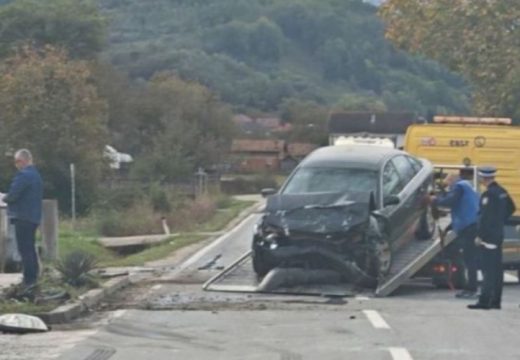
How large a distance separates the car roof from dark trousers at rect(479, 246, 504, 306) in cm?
318

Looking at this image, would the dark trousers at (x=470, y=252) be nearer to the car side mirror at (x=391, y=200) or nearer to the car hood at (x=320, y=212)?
the car side mirror at (x=391, y=200)

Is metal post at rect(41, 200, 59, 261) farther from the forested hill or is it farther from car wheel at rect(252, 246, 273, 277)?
the forested hill

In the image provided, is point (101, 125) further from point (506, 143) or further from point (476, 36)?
point (506, 143)

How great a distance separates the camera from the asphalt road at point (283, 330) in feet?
42.7

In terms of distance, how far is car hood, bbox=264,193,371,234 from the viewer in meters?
19.0

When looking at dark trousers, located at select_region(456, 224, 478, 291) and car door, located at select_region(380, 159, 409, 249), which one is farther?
car door, located at select_region(380, 159, 409, 249)

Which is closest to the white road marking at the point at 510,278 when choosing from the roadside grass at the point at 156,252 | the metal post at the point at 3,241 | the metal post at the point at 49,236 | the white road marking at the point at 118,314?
the roadside grass at the point at 156,252

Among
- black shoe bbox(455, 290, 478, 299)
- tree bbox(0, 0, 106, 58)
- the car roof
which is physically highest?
tree bbox(0, 0, 106, 58)

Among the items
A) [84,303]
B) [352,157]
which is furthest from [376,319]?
[352,157]

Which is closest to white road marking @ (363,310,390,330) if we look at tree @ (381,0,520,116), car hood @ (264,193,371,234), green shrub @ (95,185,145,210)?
car hood @ (264,193,371,234)

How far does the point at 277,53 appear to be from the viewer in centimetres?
16638

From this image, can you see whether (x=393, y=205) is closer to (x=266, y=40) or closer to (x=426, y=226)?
(x=426, y=226)

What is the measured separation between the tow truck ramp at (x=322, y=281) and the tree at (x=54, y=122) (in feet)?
115

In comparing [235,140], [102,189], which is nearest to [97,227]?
[102,189]
